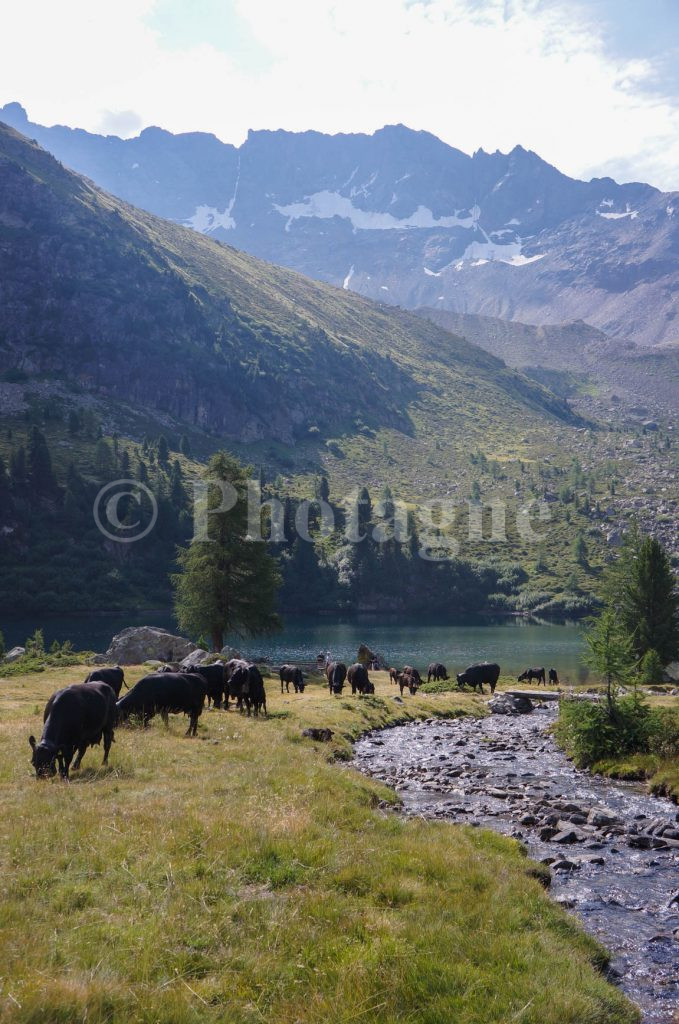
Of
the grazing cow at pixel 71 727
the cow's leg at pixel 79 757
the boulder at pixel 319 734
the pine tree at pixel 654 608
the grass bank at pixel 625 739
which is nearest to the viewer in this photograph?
the grazing cow at pixel 71 727

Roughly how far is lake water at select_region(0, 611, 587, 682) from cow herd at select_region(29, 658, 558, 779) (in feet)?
121

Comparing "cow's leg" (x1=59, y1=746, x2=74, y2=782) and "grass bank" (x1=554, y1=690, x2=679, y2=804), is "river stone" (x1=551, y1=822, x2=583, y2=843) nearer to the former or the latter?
"grass bank" (x1=554, y1=690, x2=679, y2=804)

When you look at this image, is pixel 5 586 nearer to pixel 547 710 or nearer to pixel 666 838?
pixel 547 710

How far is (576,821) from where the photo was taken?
1841cm

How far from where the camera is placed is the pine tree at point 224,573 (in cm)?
5334

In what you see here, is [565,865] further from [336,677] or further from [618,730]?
[336,677]

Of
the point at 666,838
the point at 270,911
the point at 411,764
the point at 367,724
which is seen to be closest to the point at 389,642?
the point at 367,724

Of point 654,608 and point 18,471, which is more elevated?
point 18,471

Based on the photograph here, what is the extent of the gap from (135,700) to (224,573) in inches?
1175

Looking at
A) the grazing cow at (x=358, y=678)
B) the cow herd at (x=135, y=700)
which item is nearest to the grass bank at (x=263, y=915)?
the cow herd at (x=135, y=700)

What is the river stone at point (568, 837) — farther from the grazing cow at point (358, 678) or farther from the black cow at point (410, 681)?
the black cow at point (410, 681)

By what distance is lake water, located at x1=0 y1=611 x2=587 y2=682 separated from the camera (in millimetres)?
81750

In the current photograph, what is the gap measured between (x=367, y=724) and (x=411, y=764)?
7948 millimetres

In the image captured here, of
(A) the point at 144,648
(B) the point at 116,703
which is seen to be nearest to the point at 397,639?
(A) the point at 144,648
